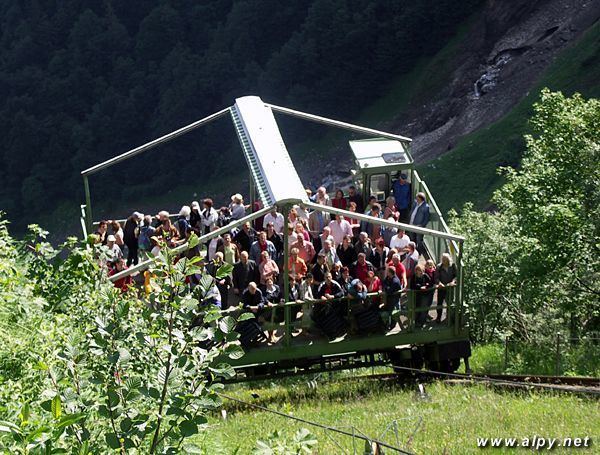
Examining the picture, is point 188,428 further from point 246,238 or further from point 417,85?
point 417,85

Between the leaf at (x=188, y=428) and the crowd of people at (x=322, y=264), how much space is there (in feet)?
23.2

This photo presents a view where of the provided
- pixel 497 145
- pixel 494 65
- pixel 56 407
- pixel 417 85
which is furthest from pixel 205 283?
pixel 417 85

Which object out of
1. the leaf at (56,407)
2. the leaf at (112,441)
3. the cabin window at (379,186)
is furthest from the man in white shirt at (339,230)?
the leaf at (56,407)

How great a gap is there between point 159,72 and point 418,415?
82737 millimetres

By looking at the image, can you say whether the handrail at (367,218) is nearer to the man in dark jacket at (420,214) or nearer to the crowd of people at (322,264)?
the crowd of people at (322,264)

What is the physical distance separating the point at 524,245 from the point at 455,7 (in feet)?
187

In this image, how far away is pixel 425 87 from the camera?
70250mm

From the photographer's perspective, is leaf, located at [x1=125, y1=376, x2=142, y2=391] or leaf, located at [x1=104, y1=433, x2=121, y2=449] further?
leaf, located at [x1=125, y1=376, x2=142, y2=391]

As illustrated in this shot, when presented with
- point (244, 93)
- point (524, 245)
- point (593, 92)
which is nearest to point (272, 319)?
point (524, 245)

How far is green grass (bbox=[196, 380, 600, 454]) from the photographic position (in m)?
10.6

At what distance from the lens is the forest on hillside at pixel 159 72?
76.4 meters

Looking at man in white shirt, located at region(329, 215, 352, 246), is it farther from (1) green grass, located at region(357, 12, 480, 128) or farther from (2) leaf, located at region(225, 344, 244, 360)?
(1) green grass, located at region(357, 12, 480, 128)
